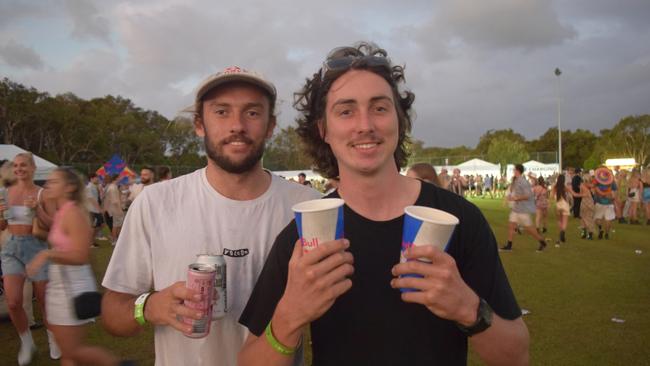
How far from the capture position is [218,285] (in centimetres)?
190

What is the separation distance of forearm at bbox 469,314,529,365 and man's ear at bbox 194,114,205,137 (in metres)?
1.78

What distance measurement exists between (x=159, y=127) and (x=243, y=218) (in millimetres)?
66366

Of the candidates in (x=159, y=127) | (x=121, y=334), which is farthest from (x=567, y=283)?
(x=159, y=127)

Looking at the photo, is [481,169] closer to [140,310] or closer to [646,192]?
[646,192]

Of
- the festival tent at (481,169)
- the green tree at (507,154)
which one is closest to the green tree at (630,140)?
the green tree at (507,154)

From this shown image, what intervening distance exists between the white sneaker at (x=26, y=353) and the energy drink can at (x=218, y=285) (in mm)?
4467

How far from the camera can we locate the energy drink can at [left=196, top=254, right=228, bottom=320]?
6.20 feet

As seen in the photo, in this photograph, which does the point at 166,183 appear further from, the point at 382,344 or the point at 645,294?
the point at 645,294

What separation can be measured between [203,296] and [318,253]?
2.13ft

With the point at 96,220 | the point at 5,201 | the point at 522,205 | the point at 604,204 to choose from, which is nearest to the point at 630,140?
the point at 604,204

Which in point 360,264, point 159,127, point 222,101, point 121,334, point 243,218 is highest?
point 159,127

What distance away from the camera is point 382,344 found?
1.68 m

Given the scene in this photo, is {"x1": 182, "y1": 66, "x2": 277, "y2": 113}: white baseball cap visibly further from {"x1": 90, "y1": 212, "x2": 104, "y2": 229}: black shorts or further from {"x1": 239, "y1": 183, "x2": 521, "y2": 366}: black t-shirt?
{"x1": 90, "y1": 212, "x2": 104, "y2": 229}: black shorts

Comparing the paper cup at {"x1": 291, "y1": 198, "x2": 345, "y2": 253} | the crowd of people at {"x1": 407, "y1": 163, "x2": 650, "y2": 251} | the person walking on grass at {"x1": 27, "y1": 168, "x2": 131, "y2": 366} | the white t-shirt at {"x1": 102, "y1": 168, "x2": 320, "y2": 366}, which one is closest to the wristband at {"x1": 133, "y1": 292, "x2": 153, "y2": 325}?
the white t-shirt at {"x1": 102, "y1": 168, "x2": 320, "y2": 366}
